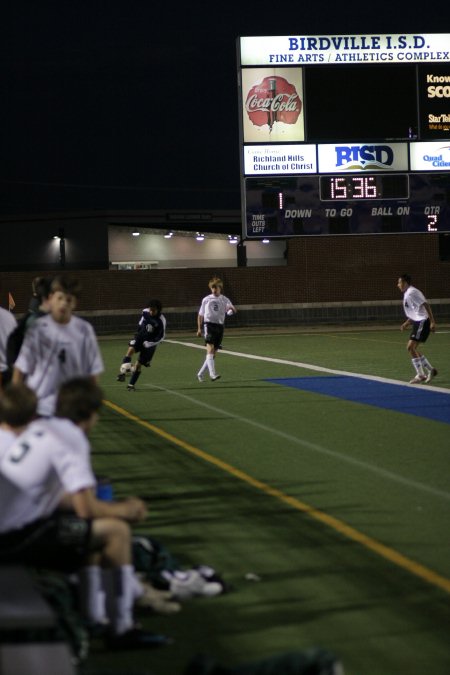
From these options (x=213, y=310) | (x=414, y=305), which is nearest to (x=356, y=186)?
(x=213, y=310)

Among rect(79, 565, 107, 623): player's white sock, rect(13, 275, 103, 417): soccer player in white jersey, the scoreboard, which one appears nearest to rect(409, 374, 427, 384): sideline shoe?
rect(13, 275, 103, 417): soccer player in white jersey

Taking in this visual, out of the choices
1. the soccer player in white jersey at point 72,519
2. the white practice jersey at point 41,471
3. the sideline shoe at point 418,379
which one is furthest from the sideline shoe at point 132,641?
the sideline shoe at point 418,379

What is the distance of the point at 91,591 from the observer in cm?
615

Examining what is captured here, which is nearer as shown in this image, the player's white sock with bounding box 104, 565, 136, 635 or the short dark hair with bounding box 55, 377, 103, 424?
the player's white sock with bounding box 104, 565, 136, 635

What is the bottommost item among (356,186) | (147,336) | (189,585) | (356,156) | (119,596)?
(189,585)

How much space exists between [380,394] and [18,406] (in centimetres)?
1438

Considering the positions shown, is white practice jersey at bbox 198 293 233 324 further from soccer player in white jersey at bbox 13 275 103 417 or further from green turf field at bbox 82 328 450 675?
soccer player in white jersey at bbox 13 275 103 417

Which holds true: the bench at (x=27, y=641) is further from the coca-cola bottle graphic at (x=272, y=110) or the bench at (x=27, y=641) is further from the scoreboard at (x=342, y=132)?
the coca-cola bottle graphic at (x=272, y=110)

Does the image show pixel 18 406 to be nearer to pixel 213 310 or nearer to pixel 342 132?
pixel 213 310

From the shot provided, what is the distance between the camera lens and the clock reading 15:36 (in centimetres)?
3694

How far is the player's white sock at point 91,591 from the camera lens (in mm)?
6152

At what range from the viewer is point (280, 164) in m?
36.5

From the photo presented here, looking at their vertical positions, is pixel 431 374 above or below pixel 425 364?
below

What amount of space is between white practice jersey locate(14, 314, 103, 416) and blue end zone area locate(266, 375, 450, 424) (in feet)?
26.9
